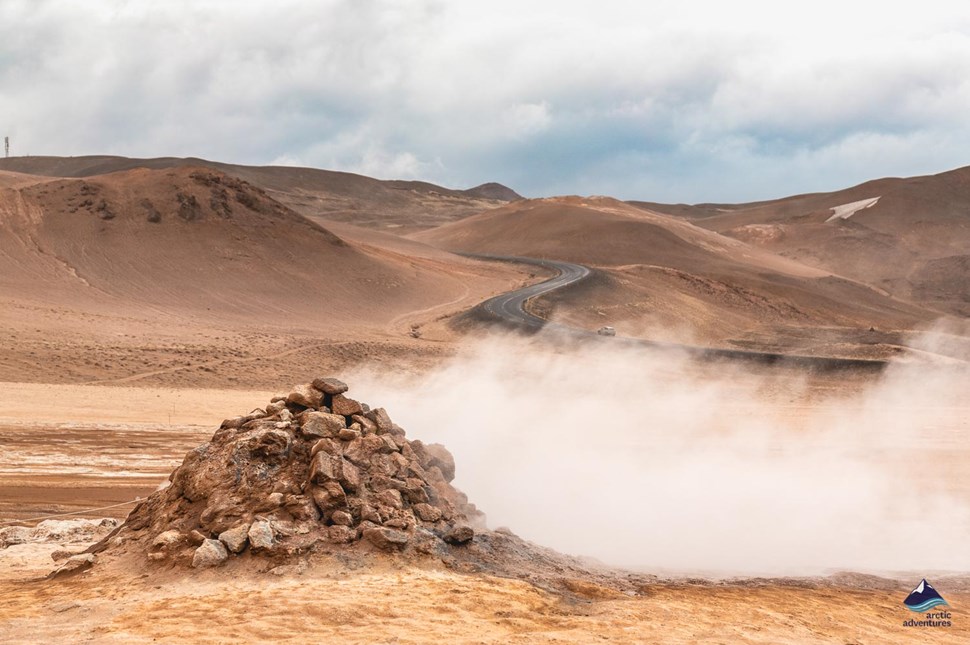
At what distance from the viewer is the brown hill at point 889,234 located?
8393 cm

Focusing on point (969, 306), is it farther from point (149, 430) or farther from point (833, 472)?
point (149, 430)

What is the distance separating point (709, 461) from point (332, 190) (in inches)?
6340

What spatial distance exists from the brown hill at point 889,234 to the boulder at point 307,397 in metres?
72.6

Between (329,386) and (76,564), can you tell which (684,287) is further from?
(76,564)

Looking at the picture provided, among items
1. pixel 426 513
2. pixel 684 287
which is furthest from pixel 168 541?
pixel 684 287

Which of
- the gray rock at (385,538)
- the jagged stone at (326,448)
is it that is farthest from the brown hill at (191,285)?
the gray rock at (385,538)

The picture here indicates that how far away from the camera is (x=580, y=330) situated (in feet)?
130

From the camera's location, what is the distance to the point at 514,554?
1009 centimetres

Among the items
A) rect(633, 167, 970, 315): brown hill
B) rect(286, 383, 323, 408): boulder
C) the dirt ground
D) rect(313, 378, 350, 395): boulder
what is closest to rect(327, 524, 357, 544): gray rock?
the dirt ground

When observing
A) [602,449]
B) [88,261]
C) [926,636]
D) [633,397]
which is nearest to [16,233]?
[88,261]

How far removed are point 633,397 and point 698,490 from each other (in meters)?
11.7

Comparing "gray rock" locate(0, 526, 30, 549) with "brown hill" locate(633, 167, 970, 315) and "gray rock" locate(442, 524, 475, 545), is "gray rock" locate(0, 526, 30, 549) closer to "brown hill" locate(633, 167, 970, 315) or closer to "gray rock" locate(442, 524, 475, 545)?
"gray rock" locate(442, 524, 475, 545)

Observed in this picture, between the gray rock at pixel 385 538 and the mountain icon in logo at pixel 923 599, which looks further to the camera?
the mountain icon in logo at pixel 923 599

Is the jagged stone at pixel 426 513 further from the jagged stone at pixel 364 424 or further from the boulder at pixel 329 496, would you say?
the jagged stone at pixel 364 424
